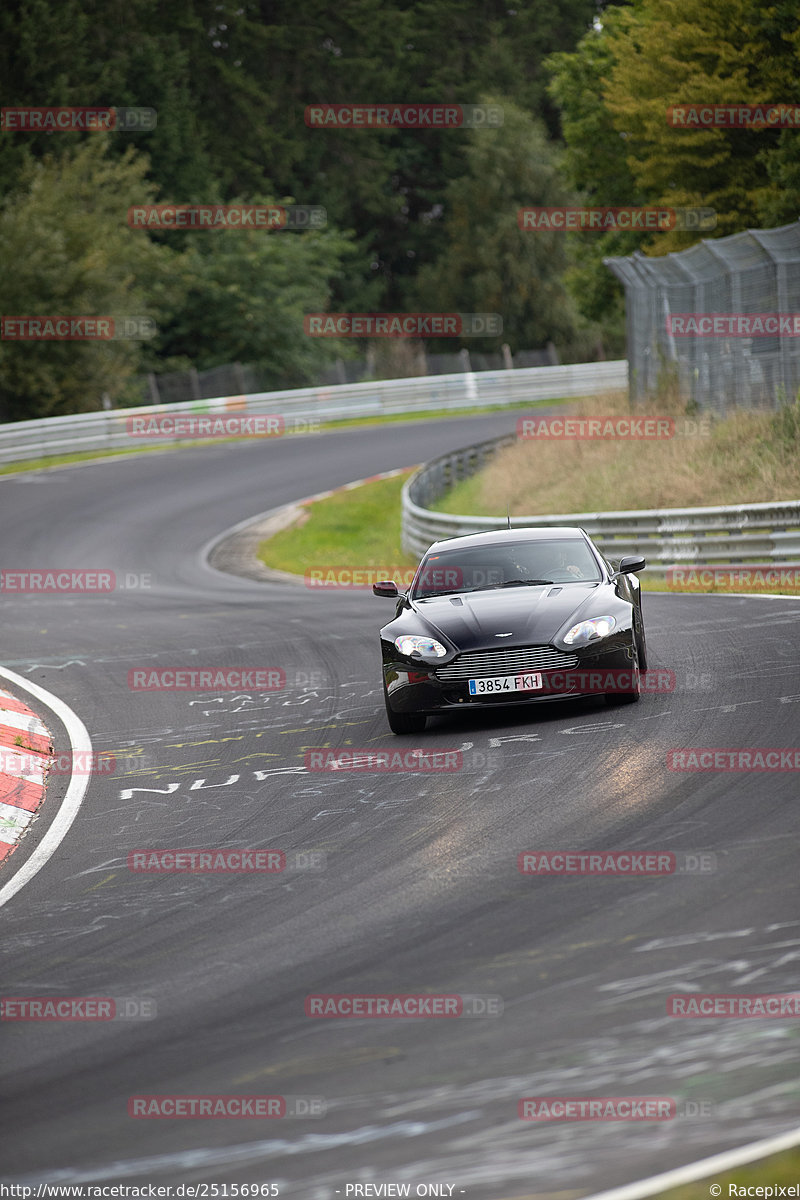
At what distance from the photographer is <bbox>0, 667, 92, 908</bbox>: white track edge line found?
8.18 m

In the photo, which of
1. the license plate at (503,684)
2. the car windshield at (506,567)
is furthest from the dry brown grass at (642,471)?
the license plate at (503,684)

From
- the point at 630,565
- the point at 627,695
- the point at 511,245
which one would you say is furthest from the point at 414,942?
the point at 511,245

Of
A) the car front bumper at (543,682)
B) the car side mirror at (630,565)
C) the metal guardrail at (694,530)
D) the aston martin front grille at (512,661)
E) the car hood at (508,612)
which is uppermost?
the car side mirror at (630,565)

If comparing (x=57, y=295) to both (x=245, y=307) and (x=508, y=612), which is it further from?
(x=508, y=612)

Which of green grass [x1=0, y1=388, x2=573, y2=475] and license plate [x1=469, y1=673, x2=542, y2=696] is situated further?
green grass [x1=0, y1=388, x2=573, y2=475]

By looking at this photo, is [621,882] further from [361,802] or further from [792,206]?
[792,206]

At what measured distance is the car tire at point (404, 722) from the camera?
10.9 metres

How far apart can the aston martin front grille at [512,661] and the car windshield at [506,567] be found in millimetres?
1250

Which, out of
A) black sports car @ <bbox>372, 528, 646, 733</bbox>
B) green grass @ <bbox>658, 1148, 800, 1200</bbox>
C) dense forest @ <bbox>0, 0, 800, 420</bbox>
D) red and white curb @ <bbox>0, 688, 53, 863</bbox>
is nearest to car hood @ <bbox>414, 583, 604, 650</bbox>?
black sports car @ <bbox>372, 528, 646, 733</bbox>

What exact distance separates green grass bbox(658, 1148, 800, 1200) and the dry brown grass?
1849cm

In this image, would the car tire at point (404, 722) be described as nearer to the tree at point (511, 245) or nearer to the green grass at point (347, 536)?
the green grass at point (347, 536)

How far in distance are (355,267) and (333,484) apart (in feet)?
137

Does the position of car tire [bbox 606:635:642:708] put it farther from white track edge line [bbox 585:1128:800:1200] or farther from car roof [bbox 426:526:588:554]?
white track edge line [bbox 585:1128:800:1200]

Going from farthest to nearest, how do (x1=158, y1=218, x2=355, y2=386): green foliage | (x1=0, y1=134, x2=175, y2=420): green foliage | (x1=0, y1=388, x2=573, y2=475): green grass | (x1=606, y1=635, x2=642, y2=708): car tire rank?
(x1=158, y1=218, x2=355, y2=386): green foliage < (x1=0, y1=134, x2=175, y2=420): green foliage < (x1=0, y1=388, x2=573, y2=475): green grass < (x1=606, y1=635, x2=642, y2=708): car tire
